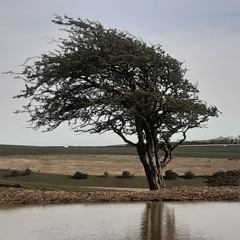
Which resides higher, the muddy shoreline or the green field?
the green field

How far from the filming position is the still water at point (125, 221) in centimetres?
1142

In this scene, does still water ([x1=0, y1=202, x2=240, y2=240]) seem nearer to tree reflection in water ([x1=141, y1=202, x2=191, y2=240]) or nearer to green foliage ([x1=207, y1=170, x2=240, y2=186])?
tree reflection in water ([x1=141, y1=202, x2=191, y2=240])

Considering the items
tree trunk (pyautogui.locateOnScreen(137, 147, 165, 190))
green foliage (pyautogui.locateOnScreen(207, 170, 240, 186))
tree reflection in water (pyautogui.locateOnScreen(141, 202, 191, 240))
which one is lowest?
tree reflection in water (pyautogui.locateOnScreen(141, 202, 191, 240))

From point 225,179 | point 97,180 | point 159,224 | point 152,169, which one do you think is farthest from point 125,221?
point 97,180

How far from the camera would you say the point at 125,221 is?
1341 centimetres

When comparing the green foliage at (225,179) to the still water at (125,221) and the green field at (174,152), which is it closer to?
the still water at (125,221)

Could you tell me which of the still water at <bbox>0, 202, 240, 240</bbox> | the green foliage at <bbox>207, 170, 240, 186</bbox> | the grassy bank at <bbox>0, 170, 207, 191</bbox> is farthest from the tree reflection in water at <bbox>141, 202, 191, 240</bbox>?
the grassy bank at <bbox>0, 170, 207, 191</bbox>

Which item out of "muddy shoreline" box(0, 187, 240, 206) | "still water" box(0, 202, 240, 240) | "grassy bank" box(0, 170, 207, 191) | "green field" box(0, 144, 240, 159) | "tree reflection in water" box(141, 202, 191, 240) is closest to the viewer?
"tree reflection in water" box(141, 202, 191, 240)

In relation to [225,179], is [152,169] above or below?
above

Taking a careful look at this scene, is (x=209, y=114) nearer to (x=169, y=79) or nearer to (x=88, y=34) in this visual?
(x=169, y=79)

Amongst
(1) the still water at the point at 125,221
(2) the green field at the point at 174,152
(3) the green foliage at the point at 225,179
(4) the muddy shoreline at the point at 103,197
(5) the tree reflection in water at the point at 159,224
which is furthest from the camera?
(2) the green field at the point at 174,152

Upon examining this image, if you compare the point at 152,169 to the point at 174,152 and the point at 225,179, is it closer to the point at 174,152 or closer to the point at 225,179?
the point at 225,179

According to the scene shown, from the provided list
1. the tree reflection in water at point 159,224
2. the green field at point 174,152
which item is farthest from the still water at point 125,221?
the green field at point 174,152

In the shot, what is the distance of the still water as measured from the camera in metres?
11.4
